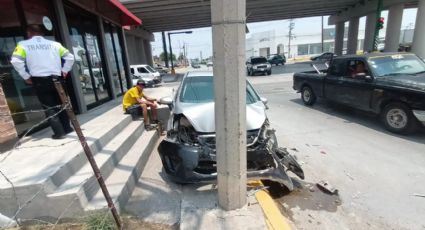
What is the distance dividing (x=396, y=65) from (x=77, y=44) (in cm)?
867

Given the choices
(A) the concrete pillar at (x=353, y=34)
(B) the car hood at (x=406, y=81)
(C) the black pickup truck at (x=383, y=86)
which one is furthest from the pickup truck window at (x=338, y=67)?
(A) the concrete pillar at (x=353, y=34)

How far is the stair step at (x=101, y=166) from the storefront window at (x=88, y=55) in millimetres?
2804

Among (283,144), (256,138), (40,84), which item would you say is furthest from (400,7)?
(40,84)

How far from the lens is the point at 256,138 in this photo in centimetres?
380

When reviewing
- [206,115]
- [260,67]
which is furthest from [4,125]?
[260,67]

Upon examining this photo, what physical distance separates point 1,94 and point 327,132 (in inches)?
256

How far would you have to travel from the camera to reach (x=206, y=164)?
364 centimetres

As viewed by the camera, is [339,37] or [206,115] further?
[339,37]

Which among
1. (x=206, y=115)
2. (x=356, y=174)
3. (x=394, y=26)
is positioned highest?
(x=394, y=26)

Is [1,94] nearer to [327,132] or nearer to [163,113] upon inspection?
[163,113]

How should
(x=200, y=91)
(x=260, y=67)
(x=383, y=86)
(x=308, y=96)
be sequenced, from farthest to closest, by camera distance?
(x=260, y=67) → (x=308, y=96) → (x=383, y=86) → (x=200, y=91)

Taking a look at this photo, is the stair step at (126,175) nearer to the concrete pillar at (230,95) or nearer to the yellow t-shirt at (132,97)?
the yellow t-shirt at (132,97)

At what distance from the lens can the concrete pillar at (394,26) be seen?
22.9 metres

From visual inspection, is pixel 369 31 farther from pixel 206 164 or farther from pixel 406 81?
pixel 206 164
